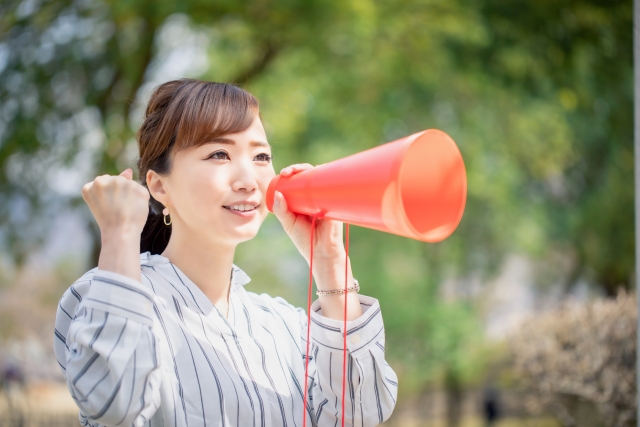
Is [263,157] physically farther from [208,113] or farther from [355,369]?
[355,369]

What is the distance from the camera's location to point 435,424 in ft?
19.0

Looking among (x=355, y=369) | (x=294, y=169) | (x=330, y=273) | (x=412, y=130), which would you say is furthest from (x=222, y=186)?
(x=412, y=130)

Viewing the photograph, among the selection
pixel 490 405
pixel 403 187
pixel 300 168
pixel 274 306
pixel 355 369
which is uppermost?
pixel 300 168

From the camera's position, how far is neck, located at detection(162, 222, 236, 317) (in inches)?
42.3

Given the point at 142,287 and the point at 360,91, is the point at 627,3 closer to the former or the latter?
the point at 360,91

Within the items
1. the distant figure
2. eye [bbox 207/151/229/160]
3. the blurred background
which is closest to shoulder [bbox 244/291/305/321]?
eye [bbox 207/151/229/160]

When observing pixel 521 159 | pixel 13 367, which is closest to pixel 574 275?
pixel 521 159

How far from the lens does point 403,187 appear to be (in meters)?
0.80

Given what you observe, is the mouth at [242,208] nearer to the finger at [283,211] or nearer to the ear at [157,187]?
the finger at [283,211]

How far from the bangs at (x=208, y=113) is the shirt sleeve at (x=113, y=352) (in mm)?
310

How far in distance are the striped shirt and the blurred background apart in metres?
2.26

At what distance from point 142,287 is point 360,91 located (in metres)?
4.73

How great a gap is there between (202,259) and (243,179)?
187 millimetres

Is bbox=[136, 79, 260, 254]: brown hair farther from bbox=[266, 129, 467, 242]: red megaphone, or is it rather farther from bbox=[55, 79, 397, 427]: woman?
bbox=[266, 129, 467, 242]: red megaphone
